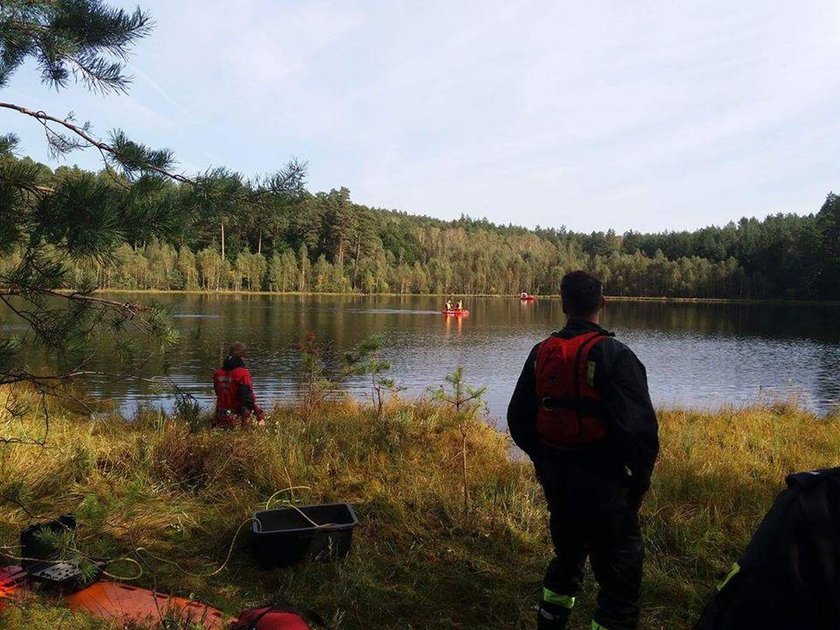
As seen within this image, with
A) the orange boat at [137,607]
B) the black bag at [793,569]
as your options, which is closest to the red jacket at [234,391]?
the orange boat at [137,607]

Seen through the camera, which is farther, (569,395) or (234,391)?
(234,391)

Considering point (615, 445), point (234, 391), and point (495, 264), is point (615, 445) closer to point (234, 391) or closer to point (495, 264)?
point (234, 391)

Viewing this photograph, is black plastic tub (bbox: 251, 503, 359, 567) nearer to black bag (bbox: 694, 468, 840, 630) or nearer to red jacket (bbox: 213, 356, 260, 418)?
black bag (bbox: 694, 468, 840, 630)

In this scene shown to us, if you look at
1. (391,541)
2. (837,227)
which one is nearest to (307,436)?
(391,541)

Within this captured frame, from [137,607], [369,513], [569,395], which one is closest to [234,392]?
[369,513]

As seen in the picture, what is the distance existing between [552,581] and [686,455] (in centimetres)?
519

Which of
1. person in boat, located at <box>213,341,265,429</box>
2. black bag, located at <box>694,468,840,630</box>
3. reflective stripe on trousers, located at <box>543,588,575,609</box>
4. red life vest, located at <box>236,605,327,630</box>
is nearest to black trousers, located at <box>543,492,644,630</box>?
reflective stripe on trousers, located at <box>543,588,575,609</box>

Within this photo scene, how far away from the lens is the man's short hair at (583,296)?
2.99 m

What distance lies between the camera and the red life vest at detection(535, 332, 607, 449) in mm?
2764

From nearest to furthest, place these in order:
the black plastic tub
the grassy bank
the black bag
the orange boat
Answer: the black bag → the orange boat → the grassy bank → the black plastic tub

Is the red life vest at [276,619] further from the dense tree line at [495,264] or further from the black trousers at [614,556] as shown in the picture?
the dense tree line at [495,264]

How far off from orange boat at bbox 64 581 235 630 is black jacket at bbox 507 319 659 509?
1.85m

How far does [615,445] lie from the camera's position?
2.75 meters

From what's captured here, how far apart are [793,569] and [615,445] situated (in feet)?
4.38
